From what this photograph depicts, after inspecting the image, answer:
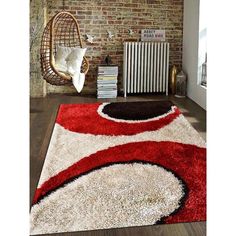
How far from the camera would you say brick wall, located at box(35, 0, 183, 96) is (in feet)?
19.2

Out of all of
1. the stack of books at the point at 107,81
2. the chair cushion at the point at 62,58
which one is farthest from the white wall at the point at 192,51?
the chair cushion at the point at 62,58

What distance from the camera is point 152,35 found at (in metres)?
6.06

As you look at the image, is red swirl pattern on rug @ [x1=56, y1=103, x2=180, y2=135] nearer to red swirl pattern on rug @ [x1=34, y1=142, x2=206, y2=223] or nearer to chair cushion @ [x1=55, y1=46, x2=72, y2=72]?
red swirl pattern on rug @ [x1=34, y1=142, x2=206, y2=223]

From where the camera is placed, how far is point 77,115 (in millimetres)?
4527

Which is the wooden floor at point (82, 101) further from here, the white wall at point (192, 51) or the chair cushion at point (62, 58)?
the chair cushion at point (62, 58)

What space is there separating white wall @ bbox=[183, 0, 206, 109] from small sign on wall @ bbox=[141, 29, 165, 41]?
376 millimetres

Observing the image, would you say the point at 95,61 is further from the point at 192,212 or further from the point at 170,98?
the point at 192,212

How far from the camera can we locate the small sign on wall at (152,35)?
604 centimetres

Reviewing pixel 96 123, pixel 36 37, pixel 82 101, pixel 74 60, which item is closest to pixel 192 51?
pixel 82 101

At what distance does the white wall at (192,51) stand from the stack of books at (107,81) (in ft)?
3.77

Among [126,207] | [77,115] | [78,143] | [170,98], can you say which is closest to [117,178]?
[126,207]

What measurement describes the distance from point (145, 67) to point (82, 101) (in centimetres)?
127

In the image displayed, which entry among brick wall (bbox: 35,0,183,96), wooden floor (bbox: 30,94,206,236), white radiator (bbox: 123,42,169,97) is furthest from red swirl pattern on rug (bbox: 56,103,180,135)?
brick wall (bbox: 35,0,183,96)

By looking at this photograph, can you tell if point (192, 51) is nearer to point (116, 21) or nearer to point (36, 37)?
point (116, 21)
